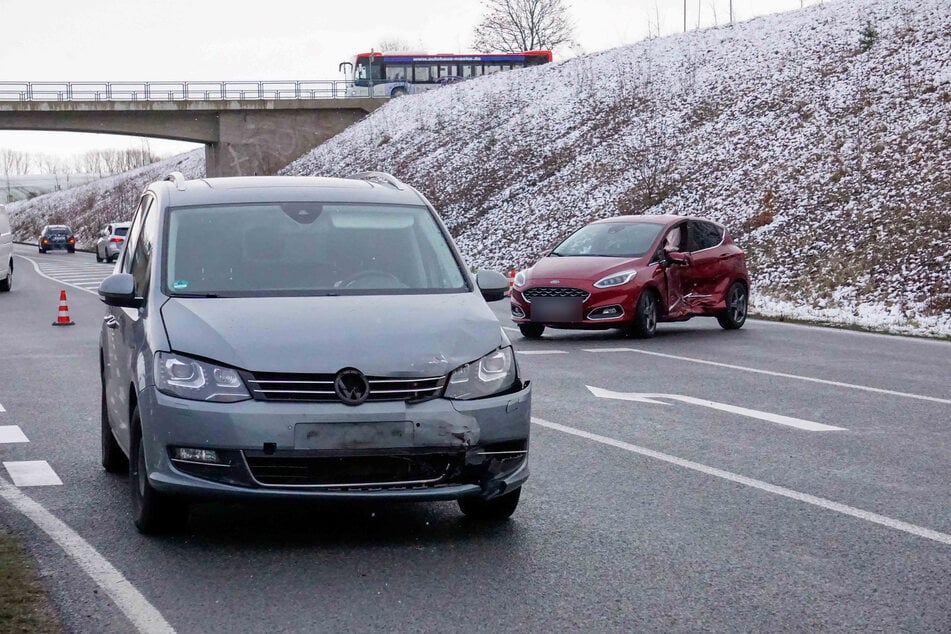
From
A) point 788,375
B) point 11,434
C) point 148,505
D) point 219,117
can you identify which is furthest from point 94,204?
point 148,505

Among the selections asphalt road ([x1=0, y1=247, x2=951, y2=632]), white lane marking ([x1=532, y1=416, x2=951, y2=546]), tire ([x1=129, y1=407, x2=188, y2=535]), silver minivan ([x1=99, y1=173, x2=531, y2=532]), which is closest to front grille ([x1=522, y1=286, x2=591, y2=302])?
asphalt road ([x1=0, y1=247, x2=951, y2=632])

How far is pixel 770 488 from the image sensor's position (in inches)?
278

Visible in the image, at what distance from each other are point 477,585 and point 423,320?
4.42 feet

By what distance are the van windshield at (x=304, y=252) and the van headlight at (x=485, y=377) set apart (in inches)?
29.1

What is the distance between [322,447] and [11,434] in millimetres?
4501

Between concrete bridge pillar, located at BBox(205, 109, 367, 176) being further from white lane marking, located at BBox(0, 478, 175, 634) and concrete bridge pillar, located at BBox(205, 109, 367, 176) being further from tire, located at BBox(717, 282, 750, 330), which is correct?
white lane marking, located at BBox(0, 478, 175, 634)

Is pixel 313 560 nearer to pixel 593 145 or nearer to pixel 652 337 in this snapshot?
pixel 652 337

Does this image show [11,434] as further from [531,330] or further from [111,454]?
[531,330]

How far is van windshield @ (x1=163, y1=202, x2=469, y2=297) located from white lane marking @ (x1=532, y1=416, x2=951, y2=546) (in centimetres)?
199

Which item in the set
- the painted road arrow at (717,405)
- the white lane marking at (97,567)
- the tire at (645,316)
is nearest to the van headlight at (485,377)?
the white lane marking at (97,567)

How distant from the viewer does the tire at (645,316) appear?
53.4 feet

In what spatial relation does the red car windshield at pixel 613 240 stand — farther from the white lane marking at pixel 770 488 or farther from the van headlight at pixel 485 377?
the van headlight at pixel 485 377

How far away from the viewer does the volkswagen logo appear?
5461 mm

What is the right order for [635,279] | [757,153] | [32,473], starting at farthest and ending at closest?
[757,153] → [635,279] → [32,473]
